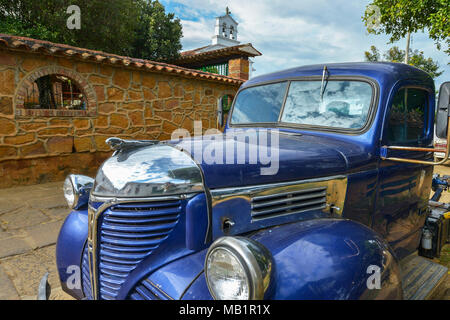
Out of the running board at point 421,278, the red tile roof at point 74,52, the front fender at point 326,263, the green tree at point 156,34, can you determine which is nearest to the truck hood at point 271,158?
the front fender at point 326,263

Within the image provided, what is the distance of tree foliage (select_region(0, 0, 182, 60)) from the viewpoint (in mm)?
10180

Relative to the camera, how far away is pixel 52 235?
325 cm

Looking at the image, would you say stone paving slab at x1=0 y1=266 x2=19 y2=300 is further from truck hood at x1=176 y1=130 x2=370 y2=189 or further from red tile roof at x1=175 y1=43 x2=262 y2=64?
red tile roof at x1=175 y1=43 x2=262 y2=64

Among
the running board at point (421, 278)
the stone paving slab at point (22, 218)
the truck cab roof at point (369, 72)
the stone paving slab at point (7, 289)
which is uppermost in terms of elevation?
the truck cab roof at point (369, 72)

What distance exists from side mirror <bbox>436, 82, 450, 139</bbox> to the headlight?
159 centimetres

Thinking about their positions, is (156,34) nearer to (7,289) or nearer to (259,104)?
(259,104)

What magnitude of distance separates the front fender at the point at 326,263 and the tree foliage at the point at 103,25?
36.9 feet

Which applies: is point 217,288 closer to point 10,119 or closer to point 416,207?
point 416,207

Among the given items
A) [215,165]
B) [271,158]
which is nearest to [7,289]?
[215,165]

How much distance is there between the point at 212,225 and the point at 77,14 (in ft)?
42.4

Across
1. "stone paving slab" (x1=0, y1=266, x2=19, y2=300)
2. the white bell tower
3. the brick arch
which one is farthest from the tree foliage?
the white bell tower

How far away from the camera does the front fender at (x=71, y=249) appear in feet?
5.71

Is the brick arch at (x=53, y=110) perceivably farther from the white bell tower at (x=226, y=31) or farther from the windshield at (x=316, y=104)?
the white bell tower at (x=226, y=31)

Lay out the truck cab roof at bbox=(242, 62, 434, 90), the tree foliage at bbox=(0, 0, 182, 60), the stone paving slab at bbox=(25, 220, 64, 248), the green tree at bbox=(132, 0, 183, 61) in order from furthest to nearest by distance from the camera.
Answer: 1. the green tree at bbox=(132, 0, 183, 61)
2. the tree foliage at bbox=(0, 0, 182, 60)
3. the stone paving slab at bbox=(25, 220, 64, 248)
4. the truck cab roof at bbox=(242, 62, 434, 90)
